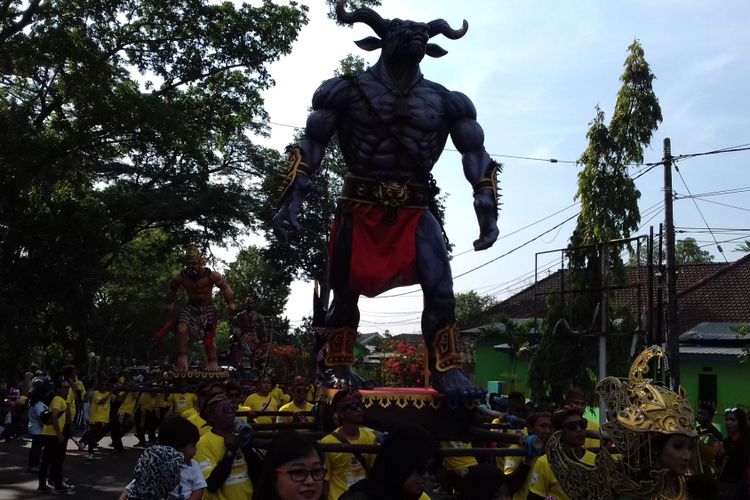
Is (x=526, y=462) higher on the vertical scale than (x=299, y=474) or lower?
lower

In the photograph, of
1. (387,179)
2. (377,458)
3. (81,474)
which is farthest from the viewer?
(81,474)

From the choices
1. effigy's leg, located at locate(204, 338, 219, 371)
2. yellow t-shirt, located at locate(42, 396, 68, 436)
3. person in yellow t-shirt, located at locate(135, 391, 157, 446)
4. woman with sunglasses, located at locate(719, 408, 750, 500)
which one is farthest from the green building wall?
woman with sunglasses, located at locate(719, 408, 750, 500)

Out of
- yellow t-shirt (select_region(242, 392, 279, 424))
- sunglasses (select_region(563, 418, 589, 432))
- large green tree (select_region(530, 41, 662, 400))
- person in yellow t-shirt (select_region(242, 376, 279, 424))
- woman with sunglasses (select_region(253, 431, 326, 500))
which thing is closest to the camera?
woman with sunglasses (select_region(253, 431, 326, 500))

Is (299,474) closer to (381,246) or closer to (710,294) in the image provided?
(381,246)

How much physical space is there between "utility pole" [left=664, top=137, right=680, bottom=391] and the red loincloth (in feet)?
37.5

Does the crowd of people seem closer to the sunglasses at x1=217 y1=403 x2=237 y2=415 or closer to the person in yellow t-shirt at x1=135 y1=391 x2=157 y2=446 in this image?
the sunglasses at x1=217 y1=403 x2=237 y2=415

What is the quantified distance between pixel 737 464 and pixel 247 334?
1144 centimetres

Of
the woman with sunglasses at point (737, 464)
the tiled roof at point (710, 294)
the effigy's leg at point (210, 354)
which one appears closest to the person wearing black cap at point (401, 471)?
the woman with sunglasses at point (737, 464)

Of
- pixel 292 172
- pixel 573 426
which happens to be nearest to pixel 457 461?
pixel 573 426

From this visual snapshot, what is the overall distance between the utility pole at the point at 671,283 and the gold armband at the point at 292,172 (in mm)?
11928

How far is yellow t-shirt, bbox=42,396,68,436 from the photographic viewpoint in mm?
11422

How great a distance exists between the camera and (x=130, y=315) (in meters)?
42.0

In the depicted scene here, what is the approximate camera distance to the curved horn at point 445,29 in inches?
262

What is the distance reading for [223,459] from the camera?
18.0 feet
